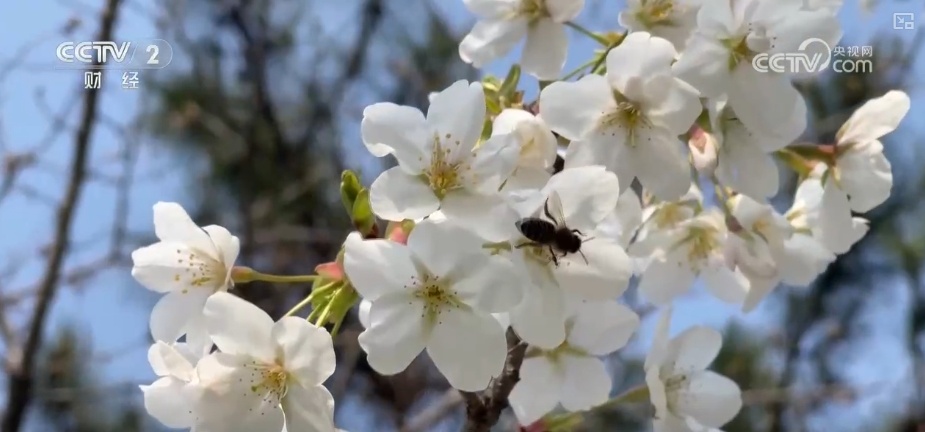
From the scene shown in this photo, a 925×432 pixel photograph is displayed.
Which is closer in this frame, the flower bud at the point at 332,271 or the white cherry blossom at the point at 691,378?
the flower bud at the point at 332,271

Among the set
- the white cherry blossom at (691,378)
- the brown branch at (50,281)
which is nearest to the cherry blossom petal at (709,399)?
the white cherry blossom at (691,378)

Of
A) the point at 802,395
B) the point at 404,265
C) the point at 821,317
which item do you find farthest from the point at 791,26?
the point at 821,317

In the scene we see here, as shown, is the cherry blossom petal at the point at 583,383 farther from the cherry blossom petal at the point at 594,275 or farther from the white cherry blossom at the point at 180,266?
the white cherry blossom at the point at 180,266

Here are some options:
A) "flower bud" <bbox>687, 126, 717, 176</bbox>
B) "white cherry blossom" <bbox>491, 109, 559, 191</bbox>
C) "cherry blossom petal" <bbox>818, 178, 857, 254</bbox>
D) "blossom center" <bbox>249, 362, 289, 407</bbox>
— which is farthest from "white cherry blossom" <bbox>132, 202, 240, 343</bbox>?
"cherry blossom petal" <bbox>818, 178, 857, 254</bbox>

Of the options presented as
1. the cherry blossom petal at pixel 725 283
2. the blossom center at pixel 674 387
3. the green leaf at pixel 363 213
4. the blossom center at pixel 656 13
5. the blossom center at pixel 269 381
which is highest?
the blossom center at pixel 656 13

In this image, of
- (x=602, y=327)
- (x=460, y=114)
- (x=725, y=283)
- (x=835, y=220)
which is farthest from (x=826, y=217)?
(x=460, y=114)

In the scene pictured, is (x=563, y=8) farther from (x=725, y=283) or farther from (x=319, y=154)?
(x=319, y=154)

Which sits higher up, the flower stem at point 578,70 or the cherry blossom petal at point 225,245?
the flower stem at point 578,70
